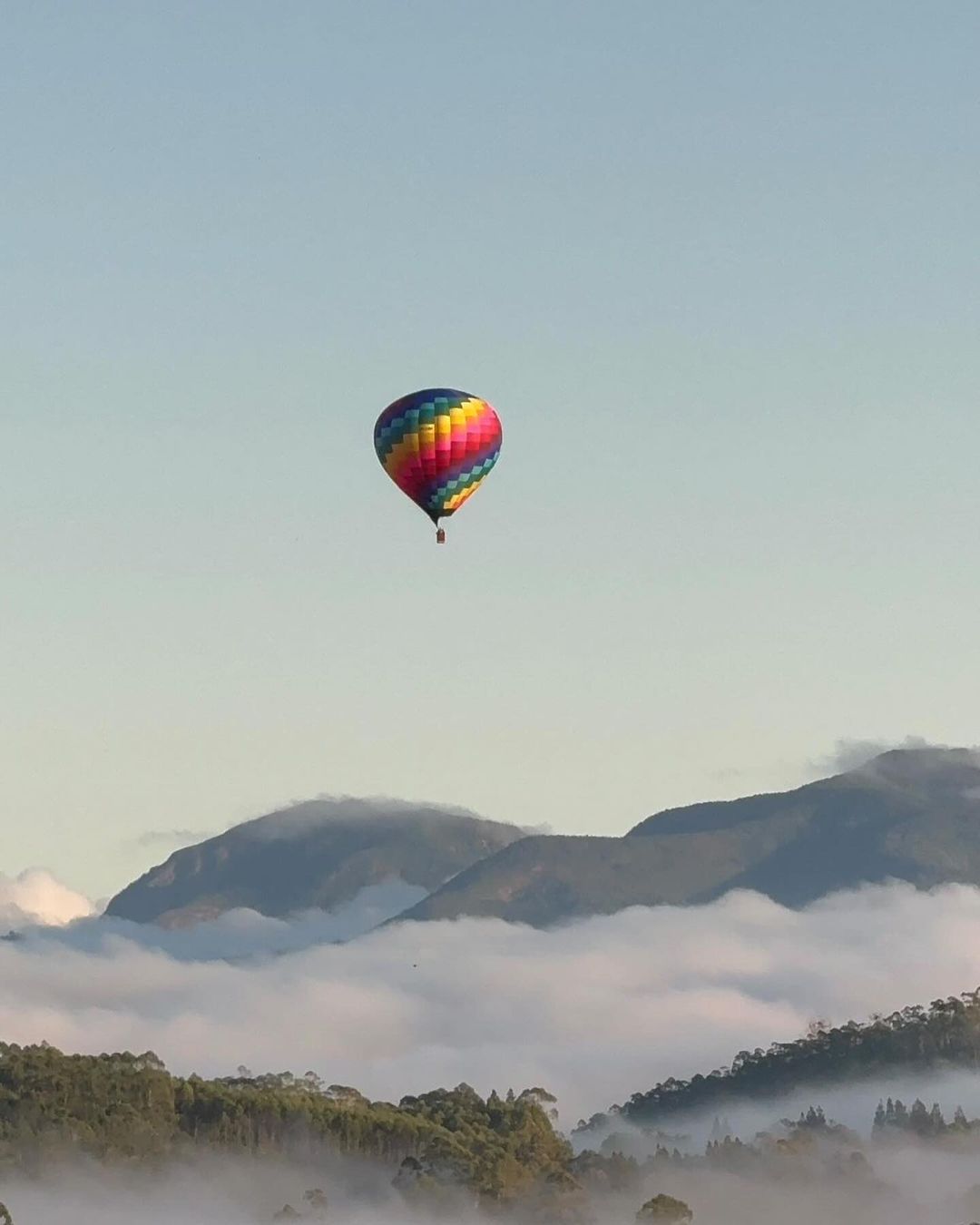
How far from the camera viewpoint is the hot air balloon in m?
182

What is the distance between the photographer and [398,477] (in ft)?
603

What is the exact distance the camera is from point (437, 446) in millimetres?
182125

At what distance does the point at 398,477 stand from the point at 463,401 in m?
7.45

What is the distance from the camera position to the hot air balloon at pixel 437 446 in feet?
598

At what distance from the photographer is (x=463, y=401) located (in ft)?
603
